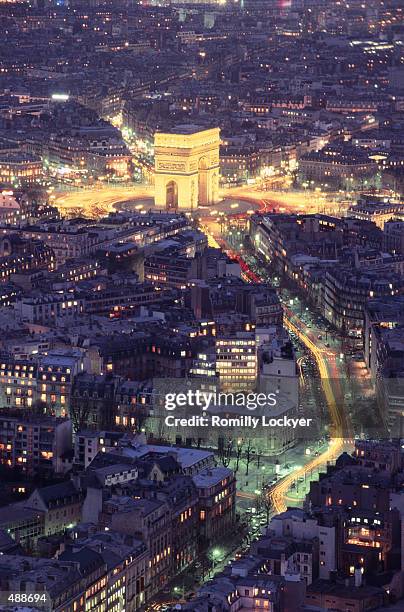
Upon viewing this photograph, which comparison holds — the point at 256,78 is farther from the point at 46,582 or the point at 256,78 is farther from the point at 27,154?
the point at 46,582

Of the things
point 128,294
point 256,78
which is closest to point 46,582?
point 128,294

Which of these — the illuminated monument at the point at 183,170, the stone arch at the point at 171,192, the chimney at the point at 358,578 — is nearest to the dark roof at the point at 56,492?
the chimney at the point at 358,578

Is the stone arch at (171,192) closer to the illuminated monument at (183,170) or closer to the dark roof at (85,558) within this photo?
the illuminated monument at (183,170)

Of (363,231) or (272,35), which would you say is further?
(272,35)

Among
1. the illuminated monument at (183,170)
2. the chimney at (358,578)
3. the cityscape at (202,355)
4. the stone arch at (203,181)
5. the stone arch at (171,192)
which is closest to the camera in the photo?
the chimney at (358,578)

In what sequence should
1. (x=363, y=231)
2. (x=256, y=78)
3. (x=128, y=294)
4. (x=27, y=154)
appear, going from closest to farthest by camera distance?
(x=128, y=294) → (x=363, y=231) → (x=27, y=154) → (x=256, y=78)

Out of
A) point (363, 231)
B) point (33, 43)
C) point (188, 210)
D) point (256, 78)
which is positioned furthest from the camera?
point (33, 43)
